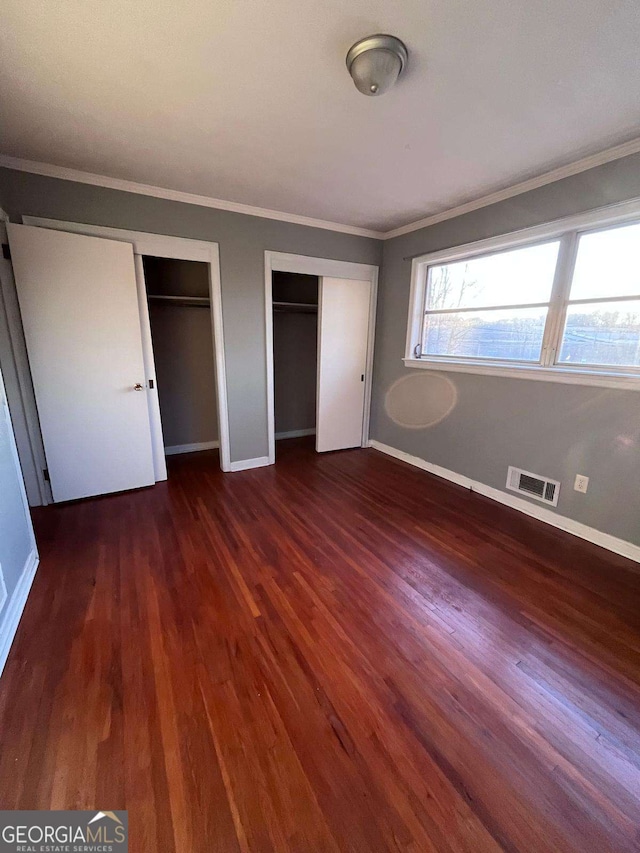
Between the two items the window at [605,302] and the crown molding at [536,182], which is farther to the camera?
the window at [605,302]

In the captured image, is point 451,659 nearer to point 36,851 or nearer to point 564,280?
point 36,851

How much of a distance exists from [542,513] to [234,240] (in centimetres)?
360

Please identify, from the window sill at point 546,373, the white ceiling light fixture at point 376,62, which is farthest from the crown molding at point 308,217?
the white ceiling light fixture at point 376,62

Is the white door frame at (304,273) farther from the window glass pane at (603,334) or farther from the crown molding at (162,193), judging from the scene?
the window glass pane at (603,334)

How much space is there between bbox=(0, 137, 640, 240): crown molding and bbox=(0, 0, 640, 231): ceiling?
73 mm

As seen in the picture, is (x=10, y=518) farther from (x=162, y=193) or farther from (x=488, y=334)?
(x=488, y=334)

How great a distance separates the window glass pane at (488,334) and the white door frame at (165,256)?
2200 millimetres

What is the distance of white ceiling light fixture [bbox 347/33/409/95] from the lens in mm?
1354

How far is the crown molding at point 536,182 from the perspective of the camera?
2.04 meters

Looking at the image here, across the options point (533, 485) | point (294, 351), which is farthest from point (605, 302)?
point (294, 351)

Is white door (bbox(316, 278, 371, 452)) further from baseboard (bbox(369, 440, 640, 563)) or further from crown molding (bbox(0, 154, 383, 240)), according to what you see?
baseboard (bbox(369, 440, 640, 563))

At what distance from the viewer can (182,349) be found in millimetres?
3875

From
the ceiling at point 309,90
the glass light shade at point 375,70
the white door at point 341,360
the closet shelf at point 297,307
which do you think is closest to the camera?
the ceiling at point 309,90

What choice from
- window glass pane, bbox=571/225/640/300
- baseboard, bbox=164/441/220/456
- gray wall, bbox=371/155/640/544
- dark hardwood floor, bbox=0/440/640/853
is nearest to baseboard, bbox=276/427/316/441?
baseboard, bbox=164/441/220/456
